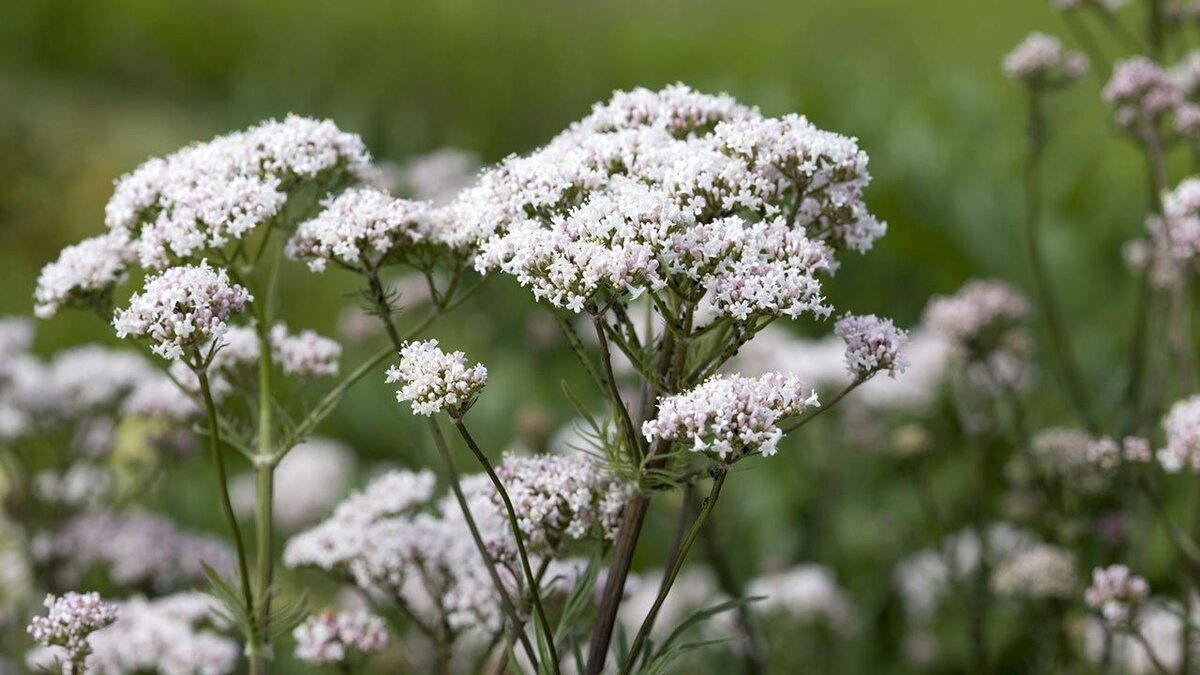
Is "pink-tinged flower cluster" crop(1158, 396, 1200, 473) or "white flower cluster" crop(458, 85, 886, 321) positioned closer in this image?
"white flower cluster" crop(458, 85, 886, 321)

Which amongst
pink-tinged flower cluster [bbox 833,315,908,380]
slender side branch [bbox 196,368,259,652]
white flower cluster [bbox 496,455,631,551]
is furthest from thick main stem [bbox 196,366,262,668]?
pink-tinged flower cluster [bbox 833,315,908,380]

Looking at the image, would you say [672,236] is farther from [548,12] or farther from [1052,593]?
[548,12]

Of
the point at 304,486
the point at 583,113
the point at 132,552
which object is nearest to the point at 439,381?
the point at 132,552

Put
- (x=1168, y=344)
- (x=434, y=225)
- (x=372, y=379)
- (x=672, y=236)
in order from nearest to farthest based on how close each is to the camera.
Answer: (x=672, y=236), (x=434, y=225), (x=1168, y=344), (x=372, y=379)

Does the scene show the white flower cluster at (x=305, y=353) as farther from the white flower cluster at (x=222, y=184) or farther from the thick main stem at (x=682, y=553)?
the thick main stem at (x=682, y=553)

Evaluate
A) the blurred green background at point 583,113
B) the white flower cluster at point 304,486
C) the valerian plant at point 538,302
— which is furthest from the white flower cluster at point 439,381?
the white flower cluster at point 304,486

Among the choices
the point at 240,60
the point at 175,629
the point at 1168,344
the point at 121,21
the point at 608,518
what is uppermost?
the point at 121,21

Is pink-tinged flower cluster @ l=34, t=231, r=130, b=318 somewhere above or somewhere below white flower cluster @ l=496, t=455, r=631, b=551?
above

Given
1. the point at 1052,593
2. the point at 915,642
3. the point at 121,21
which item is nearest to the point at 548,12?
the point at 121,21

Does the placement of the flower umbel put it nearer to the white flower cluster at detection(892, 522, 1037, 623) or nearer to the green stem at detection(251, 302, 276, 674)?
the green stem at detection(251, 302, 276, 674)
